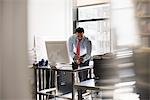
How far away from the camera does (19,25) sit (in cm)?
85

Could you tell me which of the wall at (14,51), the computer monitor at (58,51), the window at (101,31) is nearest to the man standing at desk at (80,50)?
the computer monitor at (58,51)

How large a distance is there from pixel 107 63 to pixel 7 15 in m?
0.43

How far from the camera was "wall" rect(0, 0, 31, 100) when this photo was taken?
0.84 metres

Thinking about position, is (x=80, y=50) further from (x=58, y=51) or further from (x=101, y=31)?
(x=101, y=31)

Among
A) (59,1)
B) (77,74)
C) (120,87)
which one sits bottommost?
(77,74)

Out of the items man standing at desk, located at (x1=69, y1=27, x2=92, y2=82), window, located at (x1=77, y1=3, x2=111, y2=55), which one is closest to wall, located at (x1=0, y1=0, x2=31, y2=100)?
window, located at (x1=77, y1=3, x2=111, y2=55)

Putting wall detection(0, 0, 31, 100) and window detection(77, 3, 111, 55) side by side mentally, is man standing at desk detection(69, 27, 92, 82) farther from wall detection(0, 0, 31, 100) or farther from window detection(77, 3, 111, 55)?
wall detection(0, 0, 31, 100)

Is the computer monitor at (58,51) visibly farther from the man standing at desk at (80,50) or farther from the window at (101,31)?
the window at (101,31)

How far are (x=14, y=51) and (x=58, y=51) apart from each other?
1.36 meters

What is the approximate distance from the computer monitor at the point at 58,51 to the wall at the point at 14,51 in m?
1.32

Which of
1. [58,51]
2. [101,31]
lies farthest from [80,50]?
[101,31]

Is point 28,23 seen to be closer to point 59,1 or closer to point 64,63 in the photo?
point 59,1

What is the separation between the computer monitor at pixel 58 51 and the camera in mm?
2213

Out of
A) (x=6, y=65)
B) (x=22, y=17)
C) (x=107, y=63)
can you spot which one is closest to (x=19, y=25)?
(x=22, y=17)
